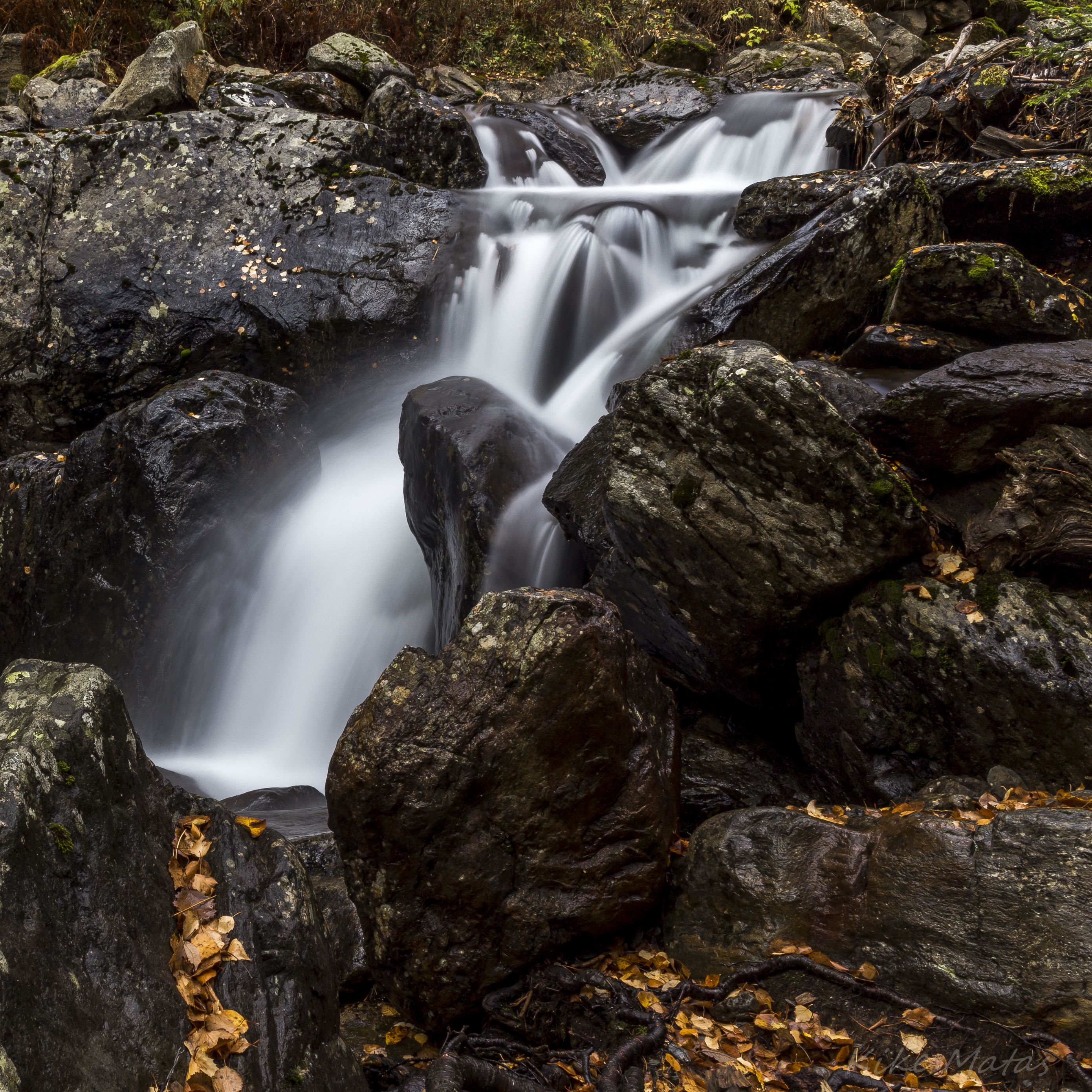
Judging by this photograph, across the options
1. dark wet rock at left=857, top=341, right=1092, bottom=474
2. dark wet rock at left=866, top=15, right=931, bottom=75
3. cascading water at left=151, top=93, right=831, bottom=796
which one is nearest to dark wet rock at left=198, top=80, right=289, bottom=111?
cascading water at left=151, top=93, right=831, bottom=796

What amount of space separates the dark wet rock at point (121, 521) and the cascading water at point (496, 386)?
0.65 metres

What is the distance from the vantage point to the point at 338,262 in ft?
33.0

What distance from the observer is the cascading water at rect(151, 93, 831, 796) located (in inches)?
287

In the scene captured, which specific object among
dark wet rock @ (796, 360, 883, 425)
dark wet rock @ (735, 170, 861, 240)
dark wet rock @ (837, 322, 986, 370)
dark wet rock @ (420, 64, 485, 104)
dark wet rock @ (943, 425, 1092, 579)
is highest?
dark wet rock @ (420, 64, 485, 104)

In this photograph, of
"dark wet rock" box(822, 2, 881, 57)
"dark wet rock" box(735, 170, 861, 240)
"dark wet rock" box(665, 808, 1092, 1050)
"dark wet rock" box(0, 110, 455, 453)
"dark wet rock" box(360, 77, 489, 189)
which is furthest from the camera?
"dark wet rock" box(822, 2, 881, 57)

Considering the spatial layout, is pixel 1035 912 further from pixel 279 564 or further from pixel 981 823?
pixel 279 564

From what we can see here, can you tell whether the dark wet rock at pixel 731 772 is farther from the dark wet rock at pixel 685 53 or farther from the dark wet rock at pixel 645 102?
the dark wet rock at pixel 685 53

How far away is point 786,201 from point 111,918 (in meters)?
8.80

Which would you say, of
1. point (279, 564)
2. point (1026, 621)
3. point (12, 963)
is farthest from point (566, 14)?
point (12, 963)

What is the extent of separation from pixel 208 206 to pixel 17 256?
2371mm

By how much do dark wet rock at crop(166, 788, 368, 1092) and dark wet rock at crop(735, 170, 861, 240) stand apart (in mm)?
7682

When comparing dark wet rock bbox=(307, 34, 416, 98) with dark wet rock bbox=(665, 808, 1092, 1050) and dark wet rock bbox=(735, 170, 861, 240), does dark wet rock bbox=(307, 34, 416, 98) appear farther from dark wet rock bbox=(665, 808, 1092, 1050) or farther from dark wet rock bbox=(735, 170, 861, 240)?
dark wet rock bbox=(665, 808, 1092, 1050)

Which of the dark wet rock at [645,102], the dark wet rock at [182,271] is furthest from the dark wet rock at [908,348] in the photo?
the dark wet rock at [645,102]

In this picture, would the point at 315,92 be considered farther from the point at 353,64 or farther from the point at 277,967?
the point at 277,967
